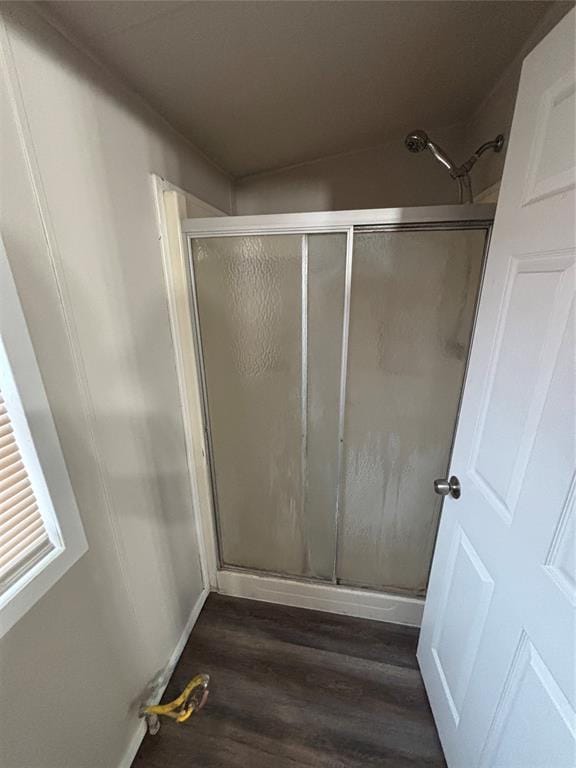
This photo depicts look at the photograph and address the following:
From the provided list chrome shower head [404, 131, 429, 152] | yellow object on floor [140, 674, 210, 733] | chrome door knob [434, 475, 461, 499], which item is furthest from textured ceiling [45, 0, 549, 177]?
yellow object on floor [140, 674, 210, 733]

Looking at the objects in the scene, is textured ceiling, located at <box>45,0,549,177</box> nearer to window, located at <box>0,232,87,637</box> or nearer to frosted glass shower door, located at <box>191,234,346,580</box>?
frosted glass shower door, located at <box>191,234,346,580</box>

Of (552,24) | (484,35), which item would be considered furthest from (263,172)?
(552,24)

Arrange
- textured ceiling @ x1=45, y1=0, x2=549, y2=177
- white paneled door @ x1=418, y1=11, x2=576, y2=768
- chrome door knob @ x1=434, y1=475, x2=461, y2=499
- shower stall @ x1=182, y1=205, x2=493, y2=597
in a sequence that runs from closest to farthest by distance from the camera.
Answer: white paneled door @ x1=418, y1=11, x2=576, y2=768
textured ceiling @ x1=45, y1=0, x2=549, y2=177
chrome door knob @ x1=434, y1=475, x2=461, y2=499
shower stall @ x1=182, y1=205, x2=493, y2=597

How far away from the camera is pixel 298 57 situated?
891 millimetres

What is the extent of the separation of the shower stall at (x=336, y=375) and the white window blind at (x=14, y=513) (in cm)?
71

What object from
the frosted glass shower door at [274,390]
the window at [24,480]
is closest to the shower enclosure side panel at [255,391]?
the frosted glass shower door at [274,390]

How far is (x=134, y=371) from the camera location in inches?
40.0

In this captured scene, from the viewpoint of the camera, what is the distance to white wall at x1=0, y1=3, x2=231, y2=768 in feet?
2.18

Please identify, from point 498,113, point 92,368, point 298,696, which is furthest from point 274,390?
point 498,113

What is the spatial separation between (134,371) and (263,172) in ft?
4.78

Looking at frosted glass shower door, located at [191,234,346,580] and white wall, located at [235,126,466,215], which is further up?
white wall, located at [235,126,466,215]

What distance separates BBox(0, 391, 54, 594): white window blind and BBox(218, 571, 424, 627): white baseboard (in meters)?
1.14

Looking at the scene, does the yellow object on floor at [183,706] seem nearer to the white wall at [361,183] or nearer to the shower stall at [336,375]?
the shower stall at [336,375]

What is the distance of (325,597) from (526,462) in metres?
1.26
